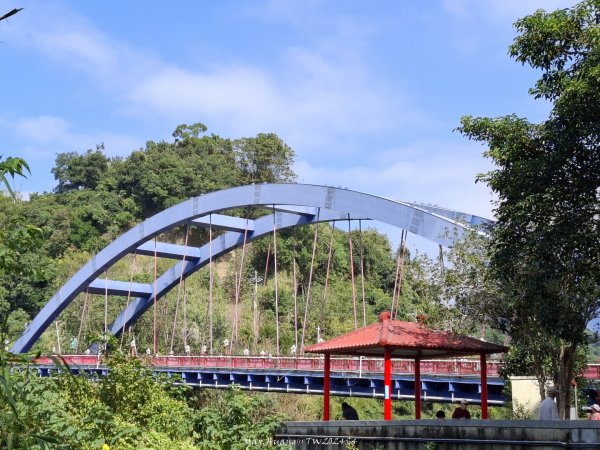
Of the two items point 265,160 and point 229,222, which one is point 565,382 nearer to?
point 229,222

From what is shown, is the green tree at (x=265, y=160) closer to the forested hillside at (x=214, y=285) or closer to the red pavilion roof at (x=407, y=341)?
the forested hillside at (x=214, y=285)

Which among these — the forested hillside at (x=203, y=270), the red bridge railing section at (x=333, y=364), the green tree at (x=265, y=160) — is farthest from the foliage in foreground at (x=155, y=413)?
the green tree at (x=265, y=160)

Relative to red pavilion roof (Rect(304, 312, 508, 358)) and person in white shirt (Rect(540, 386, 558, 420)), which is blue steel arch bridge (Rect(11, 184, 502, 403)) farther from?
person in white shirt (Rect(540, 386, 558, 420))

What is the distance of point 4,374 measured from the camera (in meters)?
3.55

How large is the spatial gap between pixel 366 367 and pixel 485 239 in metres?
10.7

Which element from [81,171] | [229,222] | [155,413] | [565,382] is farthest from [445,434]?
[81,171]

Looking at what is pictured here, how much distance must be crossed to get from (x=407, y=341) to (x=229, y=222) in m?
22.9

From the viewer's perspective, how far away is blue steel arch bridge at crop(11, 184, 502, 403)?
939 inches

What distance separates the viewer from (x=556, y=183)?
1232 centimetres

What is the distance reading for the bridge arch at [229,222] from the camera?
25.6 metres

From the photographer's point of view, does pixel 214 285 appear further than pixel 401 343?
Yes

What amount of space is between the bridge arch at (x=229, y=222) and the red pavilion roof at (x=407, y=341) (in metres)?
3.89

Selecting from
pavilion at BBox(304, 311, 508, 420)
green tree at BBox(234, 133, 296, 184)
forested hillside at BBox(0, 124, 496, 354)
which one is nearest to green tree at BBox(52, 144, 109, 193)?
forested hillside at BBox(0, 124, 496, 354)

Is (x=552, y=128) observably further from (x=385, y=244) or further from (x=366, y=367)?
(x=385, y=244)
